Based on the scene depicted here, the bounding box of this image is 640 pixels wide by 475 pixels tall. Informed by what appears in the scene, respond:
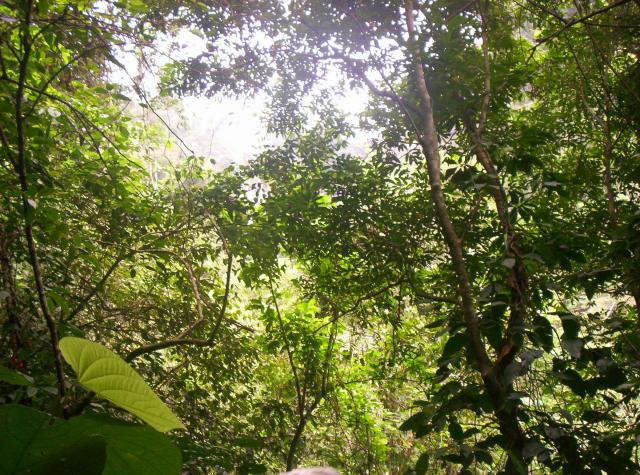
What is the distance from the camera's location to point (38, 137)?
59.6 inches

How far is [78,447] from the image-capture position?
280mm

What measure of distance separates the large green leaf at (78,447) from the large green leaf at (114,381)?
0.02m

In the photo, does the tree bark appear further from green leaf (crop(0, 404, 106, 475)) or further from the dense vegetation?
green leaf (crop(0, 404, 106, 475))

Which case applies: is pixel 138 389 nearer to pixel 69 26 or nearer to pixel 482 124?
pixel 69 26

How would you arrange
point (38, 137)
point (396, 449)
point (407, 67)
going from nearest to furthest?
point (38, 137) < point (407, 67) < point (396, 449)

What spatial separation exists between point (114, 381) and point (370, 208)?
2060mm

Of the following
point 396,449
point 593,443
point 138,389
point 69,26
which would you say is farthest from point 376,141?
point 396,449

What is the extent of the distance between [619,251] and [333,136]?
1.72 m

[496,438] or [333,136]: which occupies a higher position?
[333,136]

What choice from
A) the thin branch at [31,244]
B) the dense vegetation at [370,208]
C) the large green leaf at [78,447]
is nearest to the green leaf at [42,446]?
the large green leaf at [78,447]

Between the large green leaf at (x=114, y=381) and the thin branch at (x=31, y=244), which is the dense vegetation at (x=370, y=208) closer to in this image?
the thin branch at (x=31, y=244)

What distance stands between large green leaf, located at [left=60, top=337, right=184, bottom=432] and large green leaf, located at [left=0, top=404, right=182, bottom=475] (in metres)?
0.02

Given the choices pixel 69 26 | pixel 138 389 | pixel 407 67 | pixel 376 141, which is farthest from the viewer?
pixel 376 141

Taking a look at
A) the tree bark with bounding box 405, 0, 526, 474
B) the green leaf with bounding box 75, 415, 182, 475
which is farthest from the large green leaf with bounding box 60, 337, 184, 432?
the tree bark with bounding box 405, 0, 526, 474
